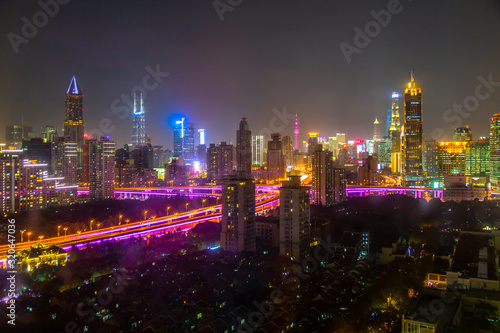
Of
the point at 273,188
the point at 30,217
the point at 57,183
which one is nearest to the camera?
the point at 30,217

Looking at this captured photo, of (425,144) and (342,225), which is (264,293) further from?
(425,144)

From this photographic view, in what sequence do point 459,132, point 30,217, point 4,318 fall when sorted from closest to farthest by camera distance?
point 4,318 → point 30,217 → point 459,132

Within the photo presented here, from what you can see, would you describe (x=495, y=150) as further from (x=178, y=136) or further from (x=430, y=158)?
(x=178, y=136)

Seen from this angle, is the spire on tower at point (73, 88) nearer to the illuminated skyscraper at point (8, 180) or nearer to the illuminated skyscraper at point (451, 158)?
the illuminated skyscraper at point (8, 180)

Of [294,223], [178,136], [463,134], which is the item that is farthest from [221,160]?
[294,223]

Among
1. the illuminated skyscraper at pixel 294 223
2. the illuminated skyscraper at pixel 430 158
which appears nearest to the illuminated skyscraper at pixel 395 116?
the illuminated skyscraper at pixel 430 158

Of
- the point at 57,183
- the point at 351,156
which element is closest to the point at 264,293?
the point at 57,183

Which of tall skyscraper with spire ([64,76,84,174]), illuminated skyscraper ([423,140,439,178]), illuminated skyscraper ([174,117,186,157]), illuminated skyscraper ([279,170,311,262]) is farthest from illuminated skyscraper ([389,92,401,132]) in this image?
illuminated skyscraper ([279,170,311,262])
